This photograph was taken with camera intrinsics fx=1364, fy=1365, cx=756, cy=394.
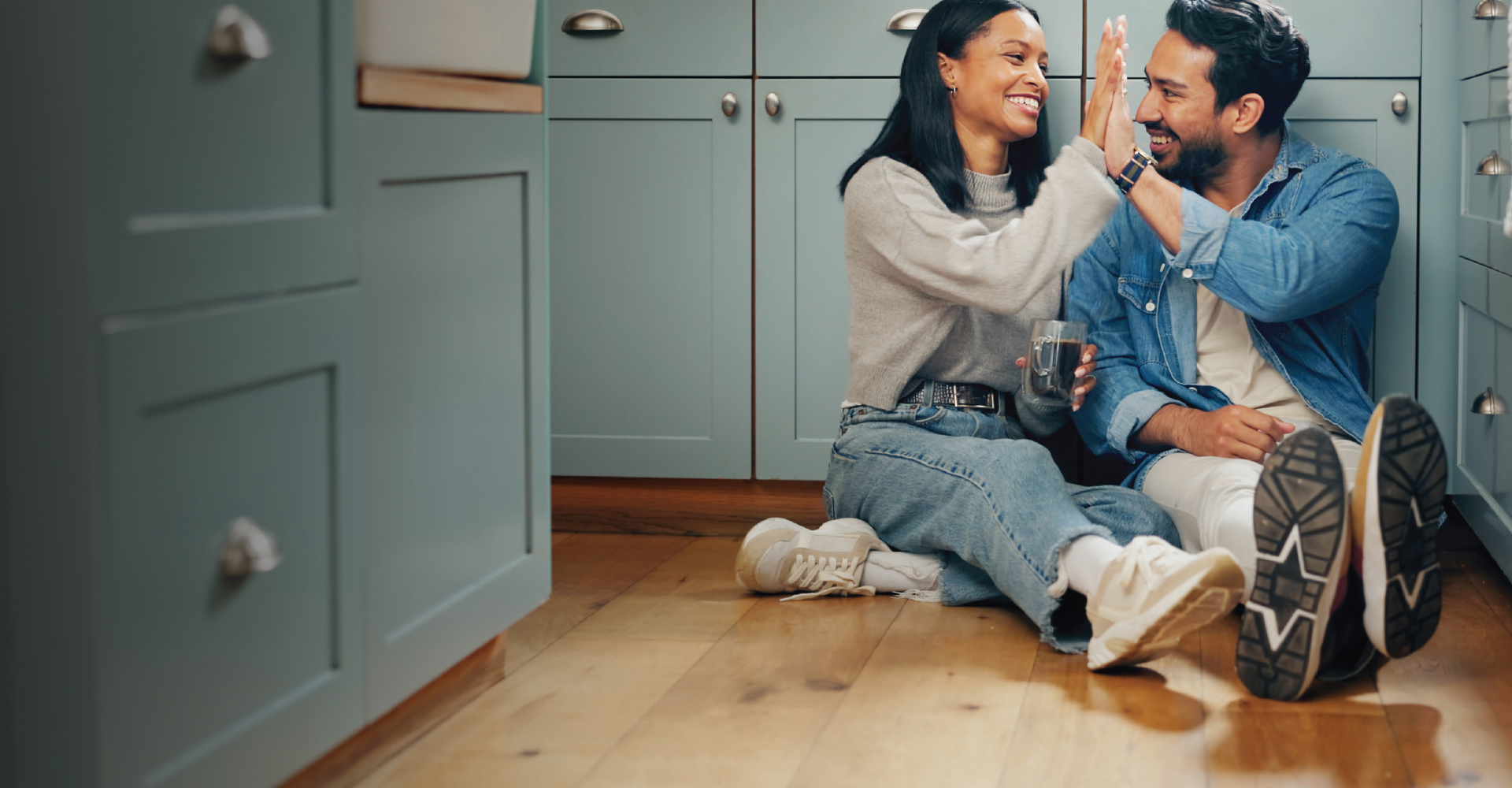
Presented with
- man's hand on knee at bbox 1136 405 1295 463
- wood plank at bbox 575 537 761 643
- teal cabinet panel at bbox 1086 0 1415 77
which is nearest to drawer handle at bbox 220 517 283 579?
wood plank at bbox 575 537 761 643

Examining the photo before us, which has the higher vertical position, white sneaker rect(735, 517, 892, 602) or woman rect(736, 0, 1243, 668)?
woman rect(736, 0, 1243, 668)

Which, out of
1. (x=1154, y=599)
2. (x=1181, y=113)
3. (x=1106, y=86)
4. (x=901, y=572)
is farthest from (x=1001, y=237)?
(x=1154, y=599)

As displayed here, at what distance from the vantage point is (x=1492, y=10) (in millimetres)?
1833

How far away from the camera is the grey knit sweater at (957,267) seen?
1900 mm

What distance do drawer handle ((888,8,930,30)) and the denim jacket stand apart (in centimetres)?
46

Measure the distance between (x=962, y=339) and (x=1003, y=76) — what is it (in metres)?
0.40

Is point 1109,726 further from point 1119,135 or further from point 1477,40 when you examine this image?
point 1477,40

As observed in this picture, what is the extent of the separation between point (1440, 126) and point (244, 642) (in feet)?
6.28

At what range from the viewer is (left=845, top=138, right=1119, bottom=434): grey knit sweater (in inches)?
74.8

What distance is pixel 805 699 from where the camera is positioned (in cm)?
152

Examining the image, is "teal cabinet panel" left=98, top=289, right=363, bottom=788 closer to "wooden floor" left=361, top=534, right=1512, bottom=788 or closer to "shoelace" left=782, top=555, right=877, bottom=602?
"wooden floor" left=361, top=534, right=1512, bottom=788

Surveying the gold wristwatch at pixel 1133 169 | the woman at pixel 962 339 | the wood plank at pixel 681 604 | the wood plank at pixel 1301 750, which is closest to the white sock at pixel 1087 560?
the woman at pixel 962 339

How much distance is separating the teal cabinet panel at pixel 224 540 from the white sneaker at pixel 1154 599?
835 mm

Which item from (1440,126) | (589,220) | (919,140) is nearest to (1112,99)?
(919,140)
